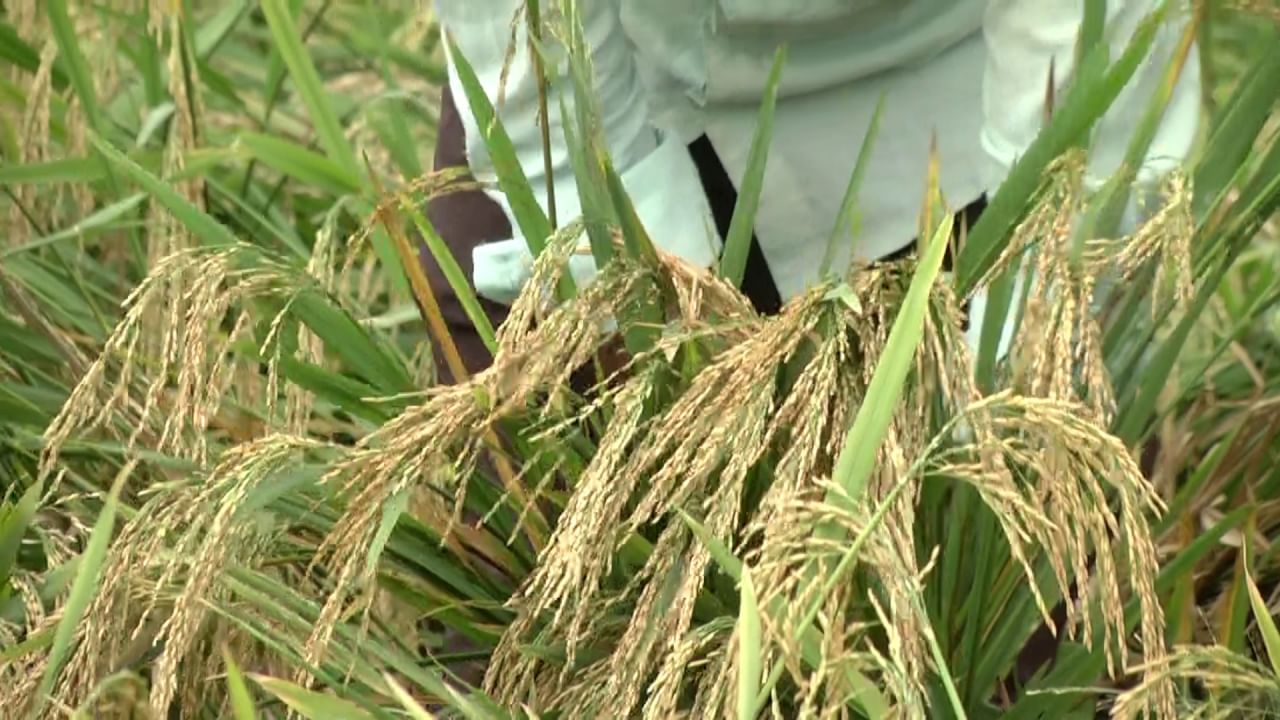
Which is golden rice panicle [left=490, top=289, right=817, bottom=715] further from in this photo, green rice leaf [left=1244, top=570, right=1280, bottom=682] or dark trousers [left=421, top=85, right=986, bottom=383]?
dark trousers [left=421, top=85, right=986, bottom=383]

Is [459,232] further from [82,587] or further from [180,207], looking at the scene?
[82,587]

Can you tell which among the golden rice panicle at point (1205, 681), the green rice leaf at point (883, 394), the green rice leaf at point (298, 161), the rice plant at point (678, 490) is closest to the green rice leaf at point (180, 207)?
the rice plant at point (678, 490)

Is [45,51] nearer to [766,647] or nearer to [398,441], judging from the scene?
[398,441]

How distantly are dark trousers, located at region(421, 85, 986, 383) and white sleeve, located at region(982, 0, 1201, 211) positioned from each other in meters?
0.25

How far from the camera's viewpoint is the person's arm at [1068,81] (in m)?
1.13

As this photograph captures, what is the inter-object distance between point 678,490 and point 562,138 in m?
0.36

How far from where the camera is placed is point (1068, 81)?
1117 mm

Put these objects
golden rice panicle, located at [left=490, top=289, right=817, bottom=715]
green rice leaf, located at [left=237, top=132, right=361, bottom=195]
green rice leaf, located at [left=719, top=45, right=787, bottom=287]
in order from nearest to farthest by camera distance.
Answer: golden rice panicle, located at [left=490, top=289, right=817, bottom=715] < green rice leaf, located at [left=719, top=45, right=787, bottom=287] < green rice leaf, located at [left=237, top=132, right=361, bottom=195]

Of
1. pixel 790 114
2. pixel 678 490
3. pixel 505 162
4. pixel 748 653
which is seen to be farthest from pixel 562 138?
pixel 748 653

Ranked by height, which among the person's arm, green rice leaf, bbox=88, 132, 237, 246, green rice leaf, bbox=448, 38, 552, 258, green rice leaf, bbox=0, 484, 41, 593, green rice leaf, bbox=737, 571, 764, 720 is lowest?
green rice leaf, bbox=737, 571, 764, 720

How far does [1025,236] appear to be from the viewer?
98 cm

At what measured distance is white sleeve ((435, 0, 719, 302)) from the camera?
48.2 inches

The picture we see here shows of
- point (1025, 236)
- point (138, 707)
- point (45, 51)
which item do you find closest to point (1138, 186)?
point (1025, 236)

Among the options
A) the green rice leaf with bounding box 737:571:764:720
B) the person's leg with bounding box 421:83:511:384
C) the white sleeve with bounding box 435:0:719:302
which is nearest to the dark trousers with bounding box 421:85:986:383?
the person's leg with bounding box 421:83:511:384
